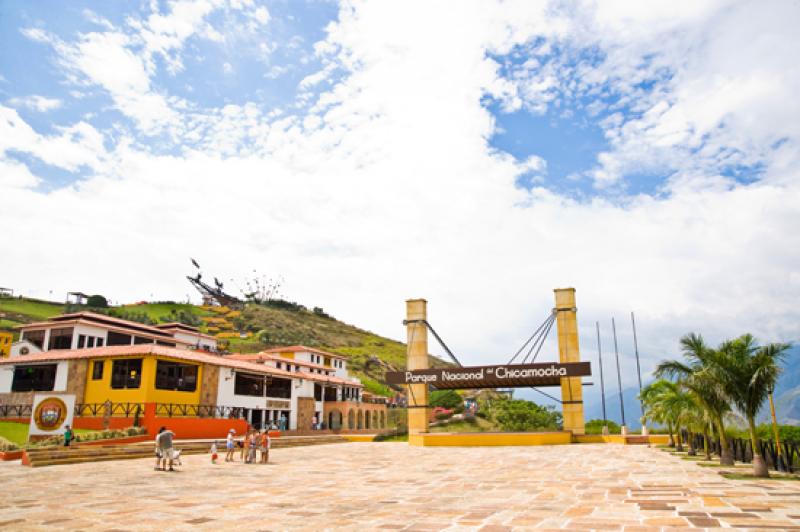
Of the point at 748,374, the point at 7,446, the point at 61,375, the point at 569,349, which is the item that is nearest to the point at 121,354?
the point at 61,375

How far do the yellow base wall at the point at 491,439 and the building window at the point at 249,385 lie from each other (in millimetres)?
14191

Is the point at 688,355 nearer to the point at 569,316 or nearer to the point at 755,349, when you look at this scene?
the point at 755,349

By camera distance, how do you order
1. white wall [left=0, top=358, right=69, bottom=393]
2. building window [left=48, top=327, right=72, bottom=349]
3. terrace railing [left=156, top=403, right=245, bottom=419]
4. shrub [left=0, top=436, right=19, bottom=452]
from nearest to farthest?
shrub [left=0, top=436, right=19, bottom=452] → terrace railing [left=156, top=403, right=245, bottom=419] → white wall [left=0, top=358, right=69, bottom=393] → building window [left=48, top=327, right=72, bottom=349]

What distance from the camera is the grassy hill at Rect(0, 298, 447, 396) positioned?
80450mm

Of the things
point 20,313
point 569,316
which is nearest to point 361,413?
point 569,316

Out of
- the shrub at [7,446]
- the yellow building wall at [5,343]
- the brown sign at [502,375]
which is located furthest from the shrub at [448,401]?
the shrub at [7,446]

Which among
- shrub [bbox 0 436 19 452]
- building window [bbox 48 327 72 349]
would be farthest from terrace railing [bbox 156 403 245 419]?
building window [bbox 48 327 72 349]

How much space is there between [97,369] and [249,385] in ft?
35.4

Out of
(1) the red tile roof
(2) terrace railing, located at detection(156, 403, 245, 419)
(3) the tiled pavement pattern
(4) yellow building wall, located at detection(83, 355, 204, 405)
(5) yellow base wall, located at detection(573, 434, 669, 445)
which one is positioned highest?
(1) the red tile roof

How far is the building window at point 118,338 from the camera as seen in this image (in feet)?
142

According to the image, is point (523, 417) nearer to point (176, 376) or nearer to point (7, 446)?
point (176, 376)

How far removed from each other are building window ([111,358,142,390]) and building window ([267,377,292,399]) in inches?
506

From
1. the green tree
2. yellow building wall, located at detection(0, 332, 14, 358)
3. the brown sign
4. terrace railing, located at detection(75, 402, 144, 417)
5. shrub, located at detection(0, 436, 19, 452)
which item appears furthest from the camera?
yellow building wall, located at detection(0, 332, 14, 358)

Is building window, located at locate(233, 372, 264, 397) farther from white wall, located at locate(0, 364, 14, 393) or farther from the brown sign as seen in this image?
white wall, located at locate(0, 364, 14, 393)
